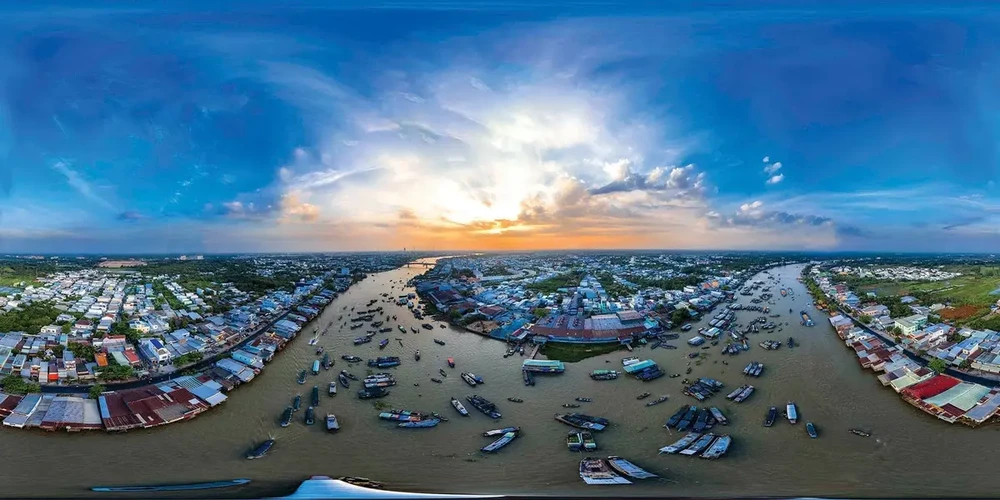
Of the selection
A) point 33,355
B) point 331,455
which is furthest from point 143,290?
point 331,455

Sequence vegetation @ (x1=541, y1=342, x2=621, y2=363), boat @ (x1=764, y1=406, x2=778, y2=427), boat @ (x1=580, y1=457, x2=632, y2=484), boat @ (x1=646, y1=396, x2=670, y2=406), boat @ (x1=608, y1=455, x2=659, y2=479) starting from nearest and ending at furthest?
boat @ (x1=580, y1=457, x2=632, y2=484), boat @ (x1=608, y1=455, x2=659, y2=479), boat @ (x1=764, y1=406, x2=778, y2=427), boat @ (x1=646, y1=396, x2=670, y2=406), vegetation @ (x1=541, y1=342, x2=621, y2=363)

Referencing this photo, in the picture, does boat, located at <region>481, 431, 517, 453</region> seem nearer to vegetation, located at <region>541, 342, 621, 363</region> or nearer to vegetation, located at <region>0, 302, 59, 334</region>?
vegetation, located at <region>541, 342, 621, 363</region>

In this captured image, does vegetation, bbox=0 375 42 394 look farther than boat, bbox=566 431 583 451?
Yes

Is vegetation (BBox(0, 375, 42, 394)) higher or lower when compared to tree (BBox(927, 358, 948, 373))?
higher

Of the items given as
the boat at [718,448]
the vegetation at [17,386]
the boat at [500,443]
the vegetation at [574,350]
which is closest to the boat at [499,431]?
the boat at [500,443]

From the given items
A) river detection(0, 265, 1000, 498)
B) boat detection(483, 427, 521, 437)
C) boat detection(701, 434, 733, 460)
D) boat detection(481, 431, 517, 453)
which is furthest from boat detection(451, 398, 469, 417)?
boat detection(701, 434, 733, 460)

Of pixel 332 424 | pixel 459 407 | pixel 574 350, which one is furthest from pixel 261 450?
pixel 574 350

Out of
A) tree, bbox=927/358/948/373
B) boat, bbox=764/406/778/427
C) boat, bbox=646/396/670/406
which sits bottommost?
boat, bbox=646/396/670/406

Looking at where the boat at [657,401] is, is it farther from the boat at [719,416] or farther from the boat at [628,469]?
the boat at [628,469]
